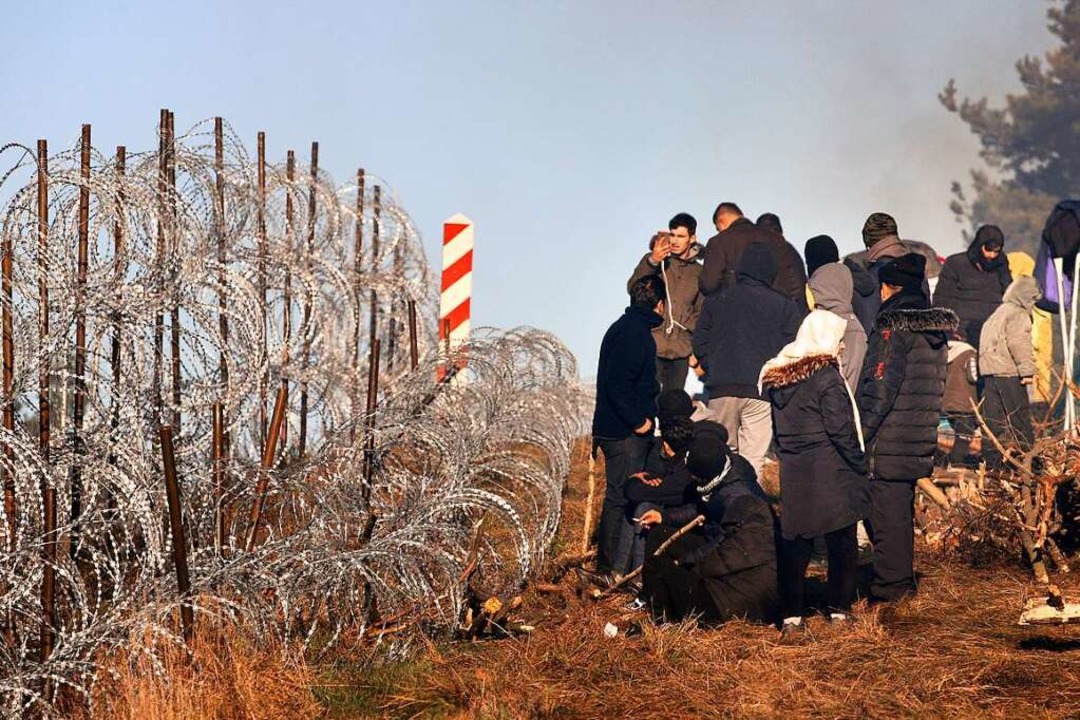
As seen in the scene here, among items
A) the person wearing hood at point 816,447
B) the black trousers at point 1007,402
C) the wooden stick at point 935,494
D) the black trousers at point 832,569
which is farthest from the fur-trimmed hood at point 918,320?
the black trousers at point 1007,402

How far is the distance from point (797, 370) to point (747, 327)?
6.76ft

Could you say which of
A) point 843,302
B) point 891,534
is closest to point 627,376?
point 891,534

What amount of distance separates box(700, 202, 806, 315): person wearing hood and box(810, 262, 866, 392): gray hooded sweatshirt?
45 cm

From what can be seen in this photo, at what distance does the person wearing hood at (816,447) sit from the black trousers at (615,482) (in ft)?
4.46

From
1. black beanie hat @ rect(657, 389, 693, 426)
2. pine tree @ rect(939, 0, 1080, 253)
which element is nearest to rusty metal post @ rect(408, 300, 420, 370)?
black beanie hat @ rect(657, 389, 693, 426)

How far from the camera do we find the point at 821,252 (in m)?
11.5

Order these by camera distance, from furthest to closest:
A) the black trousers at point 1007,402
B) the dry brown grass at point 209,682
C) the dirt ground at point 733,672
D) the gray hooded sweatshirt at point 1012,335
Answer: the black trousers at point 1007,402 < the gray hooded sweatshirt at point 1012,335 < the dirt ground at point 733,672 < the dry brown grass at point 209,682

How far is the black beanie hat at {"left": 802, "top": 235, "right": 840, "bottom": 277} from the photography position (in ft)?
37.7

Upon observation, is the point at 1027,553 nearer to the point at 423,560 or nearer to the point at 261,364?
the point at 423,560

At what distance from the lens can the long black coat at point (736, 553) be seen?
793 cm

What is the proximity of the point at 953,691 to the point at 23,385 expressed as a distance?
371 centimetres

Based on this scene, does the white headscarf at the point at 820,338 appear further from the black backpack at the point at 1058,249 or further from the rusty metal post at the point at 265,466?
the black backpack at the point at 1058,249

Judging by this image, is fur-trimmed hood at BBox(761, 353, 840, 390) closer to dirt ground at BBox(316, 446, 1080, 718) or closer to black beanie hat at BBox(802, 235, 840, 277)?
dirt ground at BBox(316, 446, 1080, 718)

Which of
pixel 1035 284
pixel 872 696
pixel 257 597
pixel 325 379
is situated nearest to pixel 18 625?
pixel 257 597
